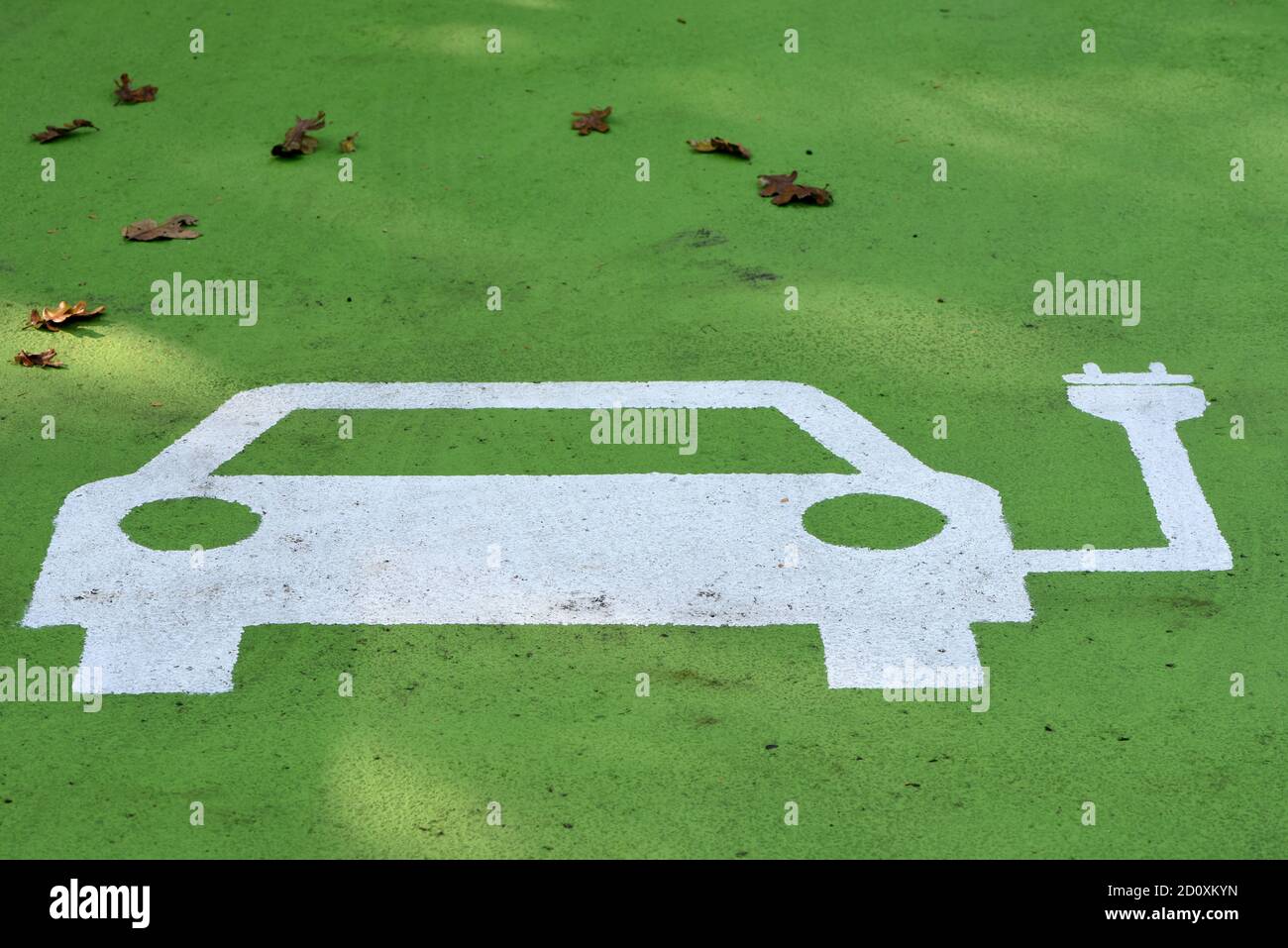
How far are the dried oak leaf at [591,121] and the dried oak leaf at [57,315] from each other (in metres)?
2.28

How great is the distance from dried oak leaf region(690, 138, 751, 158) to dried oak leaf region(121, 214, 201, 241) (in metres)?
2.12

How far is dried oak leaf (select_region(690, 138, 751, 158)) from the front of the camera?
21.4ft

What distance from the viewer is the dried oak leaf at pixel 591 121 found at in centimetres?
675

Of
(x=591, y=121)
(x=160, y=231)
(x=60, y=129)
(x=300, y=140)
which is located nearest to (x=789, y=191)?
(x=591, y=121)

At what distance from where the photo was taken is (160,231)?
19.7ft

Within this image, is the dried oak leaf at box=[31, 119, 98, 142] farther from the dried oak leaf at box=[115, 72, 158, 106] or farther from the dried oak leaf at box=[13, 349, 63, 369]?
the dried oak leaf at box=[13, 349, 63, 369]

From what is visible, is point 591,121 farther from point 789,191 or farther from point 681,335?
point 681,335

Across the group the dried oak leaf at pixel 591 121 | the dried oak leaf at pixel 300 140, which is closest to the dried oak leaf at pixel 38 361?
the dried oak leaf at pixel 300 140

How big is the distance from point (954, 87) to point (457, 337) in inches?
117

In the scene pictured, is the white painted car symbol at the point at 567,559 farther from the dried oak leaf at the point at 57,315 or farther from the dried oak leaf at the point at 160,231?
the dried oak leaf at the point at 160,231

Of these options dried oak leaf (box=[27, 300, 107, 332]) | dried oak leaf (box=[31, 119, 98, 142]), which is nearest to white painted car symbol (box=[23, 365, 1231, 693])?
dried oak leaf (box=[27, 300, 107, 332])

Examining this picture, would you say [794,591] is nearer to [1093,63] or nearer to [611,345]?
[611,345]

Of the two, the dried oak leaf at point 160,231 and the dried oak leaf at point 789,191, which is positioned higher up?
the dried oak leaf at point 789,191

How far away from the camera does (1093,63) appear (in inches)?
286
